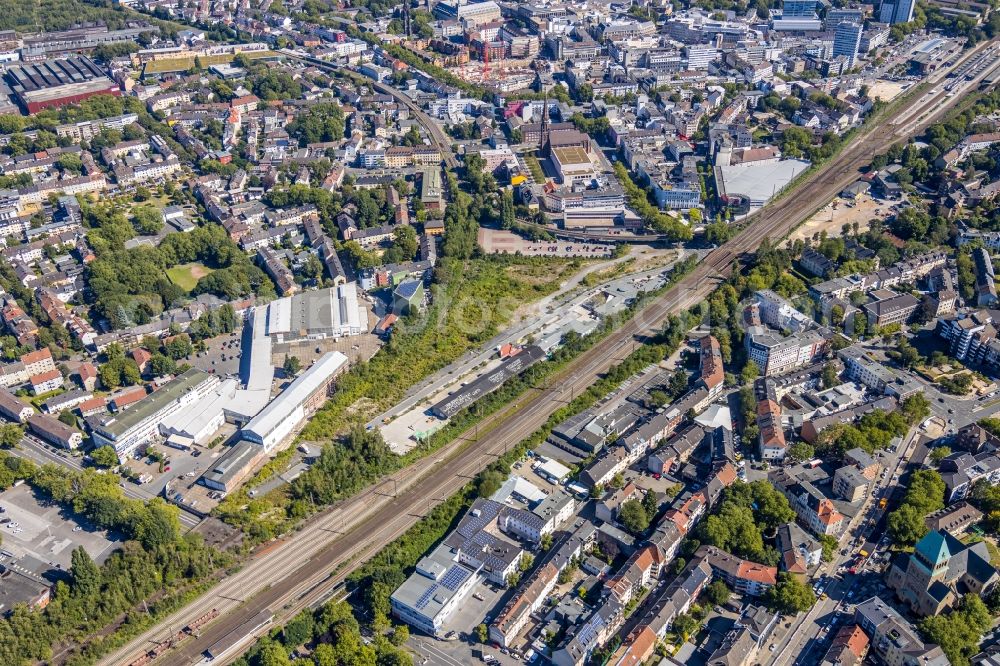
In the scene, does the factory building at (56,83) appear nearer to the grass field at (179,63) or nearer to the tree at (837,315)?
the grass field at (179,63)

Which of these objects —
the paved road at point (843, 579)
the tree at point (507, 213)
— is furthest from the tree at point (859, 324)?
the tree at point (507, 213)

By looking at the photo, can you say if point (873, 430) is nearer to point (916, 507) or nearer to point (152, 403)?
point (916, 507)

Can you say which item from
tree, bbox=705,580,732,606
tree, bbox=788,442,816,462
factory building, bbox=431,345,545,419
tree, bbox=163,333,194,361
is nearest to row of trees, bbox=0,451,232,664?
tree, bbox=163,333,194,361

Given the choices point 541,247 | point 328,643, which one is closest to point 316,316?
point 541,247

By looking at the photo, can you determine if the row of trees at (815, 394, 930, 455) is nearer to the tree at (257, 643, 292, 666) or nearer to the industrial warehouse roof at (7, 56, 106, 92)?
the tree at (257, 643, 292, 666)

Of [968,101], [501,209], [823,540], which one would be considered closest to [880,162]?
[968,101]

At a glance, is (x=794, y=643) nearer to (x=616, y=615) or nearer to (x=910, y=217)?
(x=616, y=615)

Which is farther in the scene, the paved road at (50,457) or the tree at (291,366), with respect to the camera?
the tree at (291,366)
